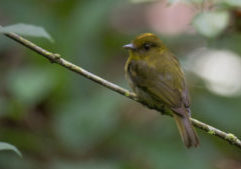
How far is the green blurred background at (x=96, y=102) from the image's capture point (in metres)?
3.84

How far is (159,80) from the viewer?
3.75m

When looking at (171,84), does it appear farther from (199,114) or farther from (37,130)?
(37,130)

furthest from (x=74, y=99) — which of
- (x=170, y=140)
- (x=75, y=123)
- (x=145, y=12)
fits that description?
(x=145, y=12)

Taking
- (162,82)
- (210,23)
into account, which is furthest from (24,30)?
(162,82)

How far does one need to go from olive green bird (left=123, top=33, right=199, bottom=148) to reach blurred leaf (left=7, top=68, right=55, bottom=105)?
61 centimetres

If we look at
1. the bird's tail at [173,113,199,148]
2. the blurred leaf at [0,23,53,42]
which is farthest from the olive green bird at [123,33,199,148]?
the blurred leaf at [0,23,53,42]

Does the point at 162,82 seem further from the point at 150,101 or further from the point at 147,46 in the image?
the point at 147,46

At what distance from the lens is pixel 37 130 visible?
186 inches

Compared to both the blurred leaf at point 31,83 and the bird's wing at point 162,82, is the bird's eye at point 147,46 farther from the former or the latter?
the blurred leaf at point 31,83

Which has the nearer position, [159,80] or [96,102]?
[159,80]

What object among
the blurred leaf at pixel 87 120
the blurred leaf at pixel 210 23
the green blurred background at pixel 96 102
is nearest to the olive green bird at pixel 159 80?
the green blurred background at pixel 96 102

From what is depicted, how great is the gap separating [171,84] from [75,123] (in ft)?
2.60

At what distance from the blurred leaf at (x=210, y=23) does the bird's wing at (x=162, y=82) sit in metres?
0.87

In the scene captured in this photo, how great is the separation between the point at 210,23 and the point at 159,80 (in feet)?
3.57
